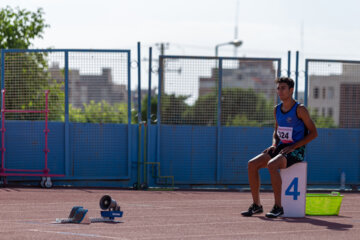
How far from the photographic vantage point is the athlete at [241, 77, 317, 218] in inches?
346

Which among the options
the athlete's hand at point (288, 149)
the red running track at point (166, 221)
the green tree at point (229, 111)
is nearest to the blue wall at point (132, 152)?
the green tree at point (229, 111)

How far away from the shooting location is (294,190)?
895 cm

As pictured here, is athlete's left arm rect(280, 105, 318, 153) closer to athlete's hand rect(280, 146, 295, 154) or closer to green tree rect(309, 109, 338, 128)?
athlete's hand rect(280, 146, 295, 154)

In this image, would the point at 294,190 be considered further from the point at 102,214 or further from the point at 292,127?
the point at 102,214

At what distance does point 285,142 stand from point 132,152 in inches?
253

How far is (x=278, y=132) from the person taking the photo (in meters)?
9.11

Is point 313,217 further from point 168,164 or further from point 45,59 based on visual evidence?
point 45,59

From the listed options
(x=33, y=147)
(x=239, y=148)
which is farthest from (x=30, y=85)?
(x=239, y=148)

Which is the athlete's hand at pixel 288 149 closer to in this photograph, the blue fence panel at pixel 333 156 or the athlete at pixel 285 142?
the athlete at pixel 285 142

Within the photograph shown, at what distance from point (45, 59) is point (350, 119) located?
23.4 feet

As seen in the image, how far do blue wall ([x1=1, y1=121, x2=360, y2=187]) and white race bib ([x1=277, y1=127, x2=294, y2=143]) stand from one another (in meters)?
6.02

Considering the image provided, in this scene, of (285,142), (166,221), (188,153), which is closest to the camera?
(166,221)

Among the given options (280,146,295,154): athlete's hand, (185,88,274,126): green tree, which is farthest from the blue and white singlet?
(185,88,274,126): green tree


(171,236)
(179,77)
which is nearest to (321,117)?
(179,77)
